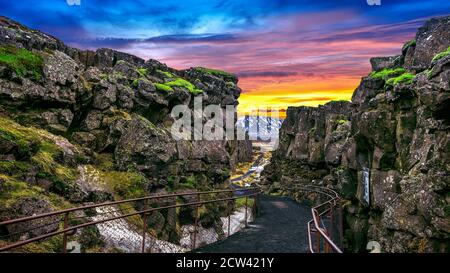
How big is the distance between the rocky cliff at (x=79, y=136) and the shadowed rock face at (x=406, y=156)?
35.0 ft

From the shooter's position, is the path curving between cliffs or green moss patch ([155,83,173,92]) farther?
green moss patch ([155,83,173,92])

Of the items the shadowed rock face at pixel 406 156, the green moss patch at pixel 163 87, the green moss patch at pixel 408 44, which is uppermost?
the green moss patch at pixel 408 44

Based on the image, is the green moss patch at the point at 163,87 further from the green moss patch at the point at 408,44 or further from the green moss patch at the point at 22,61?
the green moss patch at the point at 408,44

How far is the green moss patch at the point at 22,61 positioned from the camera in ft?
50.2

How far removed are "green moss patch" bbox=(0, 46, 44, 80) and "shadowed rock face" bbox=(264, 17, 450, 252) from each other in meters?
17.9

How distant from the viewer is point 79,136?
1834cm

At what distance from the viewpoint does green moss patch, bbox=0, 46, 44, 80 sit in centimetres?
1530

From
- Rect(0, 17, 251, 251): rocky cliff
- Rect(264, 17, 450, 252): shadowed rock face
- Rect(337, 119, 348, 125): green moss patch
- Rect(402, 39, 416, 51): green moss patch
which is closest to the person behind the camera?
Rect(0, 17, 251, 251): rocky cliff

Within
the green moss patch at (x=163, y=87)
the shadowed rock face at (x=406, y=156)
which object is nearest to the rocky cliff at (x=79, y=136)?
the green moss patch at (x=163, y=87)

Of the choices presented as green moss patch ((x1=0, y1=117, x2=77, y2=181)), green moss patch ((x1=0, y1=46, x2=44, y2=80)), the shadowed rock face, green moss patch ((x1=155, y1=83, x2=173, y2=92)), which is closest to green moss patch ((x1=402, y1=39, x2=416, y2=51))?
the shadowed rock face

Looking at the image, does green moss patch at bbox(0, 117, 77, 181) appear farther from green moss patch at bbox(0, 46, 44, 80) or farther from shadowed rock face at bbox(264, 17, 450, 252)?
shadowed rock face at bbox(264, 17, 450, 252)

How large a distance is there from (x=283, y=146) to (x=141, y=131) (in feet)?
133

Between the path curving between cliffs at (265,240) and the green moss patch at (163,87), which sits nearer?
the path curving between cliffs at (265,240)
